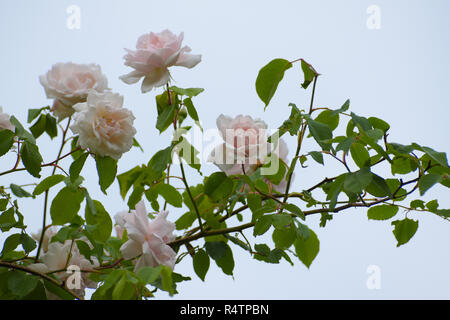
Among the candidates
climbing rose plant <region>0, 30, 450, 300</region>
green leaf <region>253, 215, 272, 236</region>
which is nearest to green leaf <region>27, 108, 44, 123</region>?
climbing rose plant <region>0, 30, 450, 300</region>

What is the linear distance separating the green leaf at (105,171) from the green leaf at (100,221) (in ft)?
0.27

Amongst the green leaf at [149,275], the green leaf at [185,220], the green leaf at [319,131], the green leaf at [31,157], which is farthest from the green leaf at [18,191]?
the green leaf at [319,131]

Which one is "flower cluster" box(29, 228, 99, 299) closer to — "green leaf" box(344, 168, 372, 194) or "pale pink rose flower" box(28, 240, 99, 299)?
"pale pink rose flower" box(28, 240, 99, 299)

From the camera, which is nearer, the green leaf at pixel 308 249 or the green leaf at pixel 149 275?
the green leaf at pixel 149 275

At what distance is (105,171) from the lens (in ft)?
2.25

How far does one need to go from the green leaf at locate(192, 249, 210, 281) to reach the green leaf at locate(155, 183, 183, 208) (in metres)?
0.07

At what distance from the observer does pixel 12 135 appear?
2.20 ft

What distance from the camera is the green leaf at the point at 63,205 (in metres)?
0.72

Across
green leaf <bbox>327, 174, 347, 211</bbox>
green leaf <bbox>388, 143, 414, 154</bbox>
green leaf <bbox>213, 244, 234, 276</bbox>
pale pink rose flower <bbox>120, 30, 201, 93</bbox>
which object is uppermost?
pale pink rose flower <bbox>120, 30, 201, 93</bbox>

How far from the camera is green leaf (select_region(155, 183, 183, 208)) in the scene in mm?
727

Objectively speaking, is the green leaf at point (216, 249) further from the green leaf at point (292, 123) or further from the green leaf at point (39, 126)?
the green leaf at point (39, 126)

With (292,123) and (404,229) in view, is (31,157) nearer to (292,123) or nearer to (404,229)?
(292,123)

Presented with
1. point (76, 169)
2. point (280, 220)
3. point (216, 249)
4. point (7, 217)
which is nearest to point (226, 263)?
point (216, 249)
